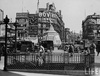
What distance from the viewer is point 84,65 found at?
1370 cm

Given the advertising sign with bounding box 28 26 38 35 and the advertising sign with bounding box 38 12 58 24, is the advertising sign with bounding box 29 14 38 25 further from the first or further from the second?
the advertising sign with bounding box 38 12 58 24

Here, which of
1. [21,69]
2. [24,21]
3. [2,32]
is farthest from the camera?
[24,21]

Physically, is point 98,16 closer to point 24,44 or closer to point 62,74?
point 24,44

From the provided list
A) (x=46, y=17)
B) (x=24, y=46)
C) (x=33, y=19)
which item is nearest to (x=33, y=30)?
(x=33, y=19)

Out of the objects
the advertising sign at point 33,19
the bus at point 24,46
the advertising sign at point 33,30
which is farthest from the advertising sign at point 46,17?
the bus at point 24,46

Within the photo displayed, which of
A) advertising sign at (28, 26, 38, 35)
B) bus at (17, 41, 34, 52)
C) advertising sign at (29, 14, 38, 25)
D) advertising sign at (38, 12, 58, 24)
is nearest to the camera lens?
bus at (17, 41, 34, 52)

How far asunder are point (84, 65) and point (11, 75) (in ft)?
16.5

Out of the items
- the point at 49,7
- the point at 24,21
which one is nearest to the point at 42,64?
the point at 24,21

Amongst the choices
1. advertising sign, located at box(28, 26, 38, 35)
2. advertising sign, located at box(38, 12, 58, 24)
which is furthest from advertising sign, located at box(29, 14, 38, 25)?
advertising sign, located at box(38, 12, 58, 24)

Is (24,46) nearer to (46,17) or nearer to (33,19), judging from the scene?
(33,19)

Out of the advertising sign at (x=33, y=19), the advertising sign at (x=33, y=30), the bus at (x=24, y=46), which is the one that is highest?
the advertising sign at (x=33, y=19)

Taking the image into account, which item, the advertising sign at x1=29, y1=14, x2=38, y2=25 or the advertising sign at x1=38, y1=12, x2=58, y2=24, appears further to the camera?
the advertising sign at x1=38, y1=12, x2=58, y2=24

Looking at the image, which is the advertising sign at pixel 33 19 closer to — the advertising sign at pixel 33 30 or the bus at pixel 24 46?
the advertising sign at pixel 33 30

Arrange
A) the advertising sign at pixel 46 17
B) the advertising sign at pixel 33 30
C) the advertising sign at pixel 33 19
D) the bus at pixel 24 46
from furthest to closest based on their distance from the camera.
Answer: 1. the advertising sign at pixel 46 17
2. the advertising sign at pixel 33 19
3. the advertising sign at pixel 33 30
4. the bus at pixel 24 46
